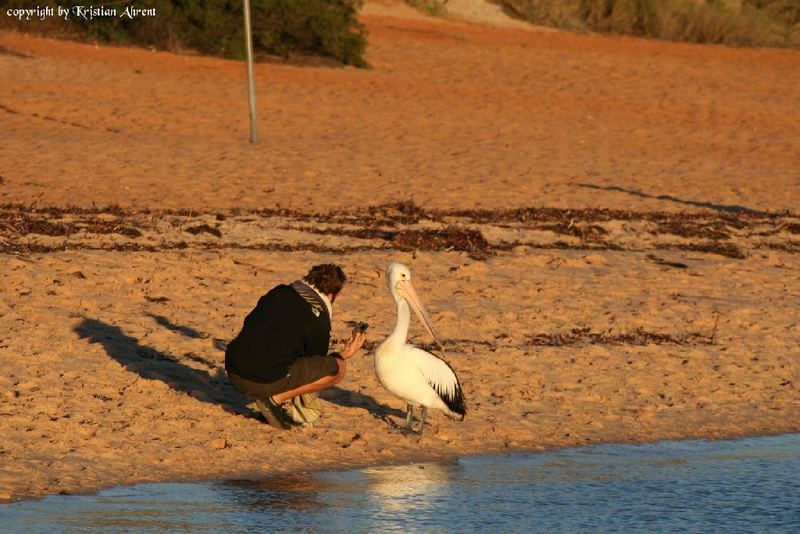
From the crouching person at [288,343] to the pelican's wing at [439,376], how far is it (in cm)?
50

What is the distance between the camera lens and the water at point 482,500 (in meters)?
7.97

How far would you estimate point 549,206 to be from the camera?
1900 cm

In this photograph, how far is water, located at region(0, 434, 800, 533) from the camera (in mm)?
7973

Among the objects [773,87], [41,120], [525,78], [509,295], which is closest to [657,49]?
[773,87]

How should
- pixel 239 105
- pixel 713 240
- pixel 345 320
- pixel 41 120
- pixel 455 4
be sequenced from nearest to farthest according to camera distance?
1. pixel 345 320
2. pixel 713 240
3. pixel 41 120
4. pixel 239 105
5. pixel 455 4

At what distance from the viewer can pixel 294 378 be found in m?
9.48

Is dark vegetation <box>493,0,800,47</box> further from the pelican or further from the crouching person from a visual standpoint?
the crouching person

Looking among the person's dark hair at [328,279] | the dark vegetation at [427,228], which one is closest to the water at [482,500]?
the person's dark hair at [328,279]

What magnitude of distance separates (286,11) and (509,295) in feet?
57.2

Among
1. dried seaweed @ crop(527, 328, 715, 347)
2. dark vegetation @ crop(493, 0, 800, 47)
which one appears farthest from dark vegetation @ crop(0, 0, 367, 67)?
dried seaweed @ crop(527, 328, 715, 347)

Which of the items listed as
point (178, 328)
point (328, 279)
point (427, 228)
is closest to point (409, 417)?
point (328, 279)

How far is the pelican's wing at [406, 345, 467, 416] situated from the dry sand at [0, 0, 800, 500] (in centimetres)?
32

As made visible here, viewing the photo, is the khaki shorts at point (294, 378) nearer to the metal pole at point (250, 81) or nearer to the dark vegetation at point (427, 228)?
the dark vegetation at point (427, 228)

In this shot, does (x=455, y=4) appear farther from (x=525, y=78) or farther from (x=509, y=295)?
(x=509, y=295)
